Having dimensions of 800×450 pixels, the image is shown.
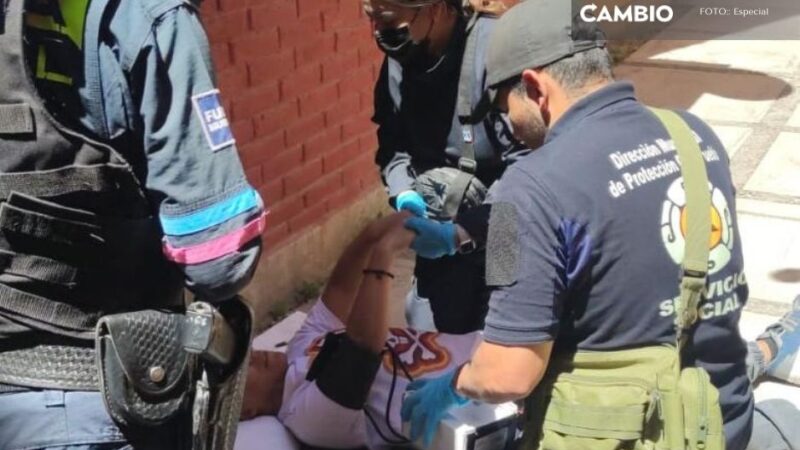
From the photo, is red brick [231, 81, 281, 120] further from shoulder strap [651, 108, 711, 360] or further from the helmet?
shoulder strap [651, 108, 711, 360]

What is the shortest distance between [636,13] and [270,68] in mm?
5681

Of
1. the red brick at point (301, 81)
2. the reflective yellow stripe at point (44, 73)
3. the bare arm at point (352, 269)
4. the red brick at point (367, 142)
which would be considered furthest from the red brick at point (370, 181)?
the reflective yellow stripe at point (44, 73)

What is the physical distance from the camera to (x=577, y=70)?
6.87 feet

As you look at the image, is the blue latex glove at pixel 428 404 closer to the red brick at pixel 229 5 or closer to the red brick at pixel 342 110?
the red brick at pixel 229 5

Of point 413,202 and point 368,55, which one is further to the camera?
point 368,55

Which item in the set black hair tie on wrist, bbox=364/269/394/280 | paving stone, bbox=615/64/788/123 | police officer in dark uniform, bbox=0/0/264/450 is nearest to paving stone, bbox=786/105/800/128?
paving stone, bbox=615/64/788/123

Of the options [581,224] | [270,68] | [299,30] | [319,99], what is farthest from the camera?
[319,99]

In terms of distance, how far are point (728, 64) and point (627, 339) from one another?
19.8 feet

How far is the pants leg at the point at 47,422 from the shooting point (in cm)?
158

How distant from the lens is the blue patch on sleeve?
155 centimetres

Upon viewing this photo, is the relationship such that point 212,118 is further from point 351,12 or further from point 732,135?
point 732,135

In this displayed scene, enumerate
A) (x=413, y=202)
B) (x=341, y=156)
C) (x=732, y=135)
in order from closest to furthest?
(x=413, y=202), (x=341, y=156), (x=732, y=135)

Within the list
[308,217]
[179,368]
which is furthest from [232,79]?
[179,368]

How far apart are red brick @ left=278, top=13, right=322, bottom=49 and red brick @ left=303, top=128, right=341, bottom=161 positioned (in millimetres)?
427
